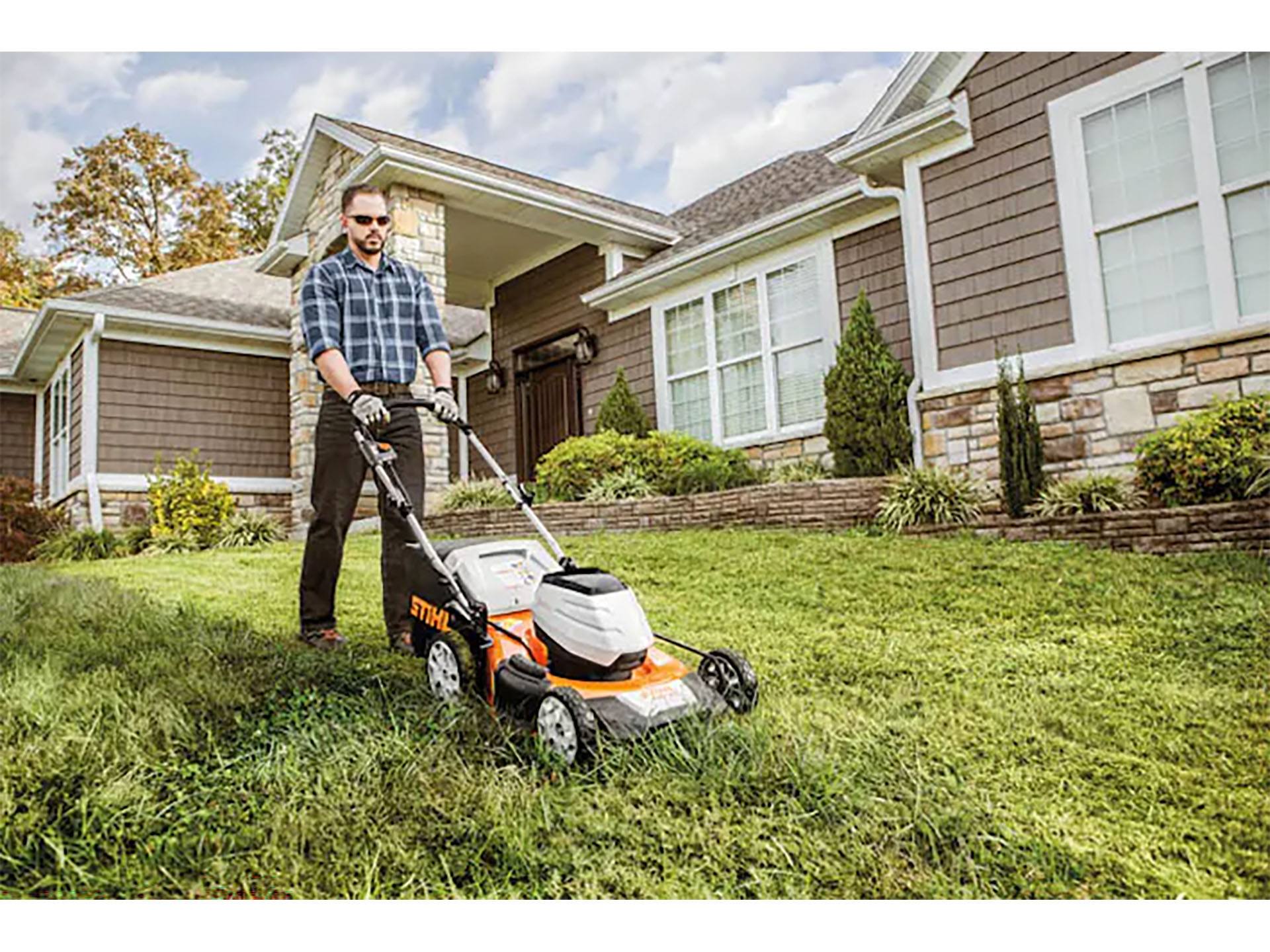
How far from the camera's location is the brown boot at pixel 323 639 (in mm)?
2457

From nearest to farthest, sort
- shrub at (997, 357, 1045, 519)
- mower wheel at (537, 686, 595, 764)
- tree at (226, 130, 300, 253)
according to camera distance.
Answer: mower wheel at (537, 686, 595, 764)
tree at (226, 130, 300, 253)
shrub at (997, 357, 1045, 519)

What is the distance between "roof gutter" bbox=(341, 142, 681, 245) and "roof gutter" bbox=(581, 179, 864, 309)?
1.26 ft

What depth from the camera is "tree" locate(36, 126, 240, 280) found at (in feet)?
8.48

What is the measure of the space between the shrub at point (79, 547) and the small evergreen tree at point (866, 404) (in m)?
3.64

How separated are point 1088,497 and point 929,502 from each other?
667 millimetres

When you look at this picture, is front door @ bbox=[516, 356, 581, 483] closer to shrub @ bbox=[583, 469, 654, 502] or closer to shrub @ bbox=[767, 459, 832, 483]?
shrub @ bbox=[583, 469, 654, 502]

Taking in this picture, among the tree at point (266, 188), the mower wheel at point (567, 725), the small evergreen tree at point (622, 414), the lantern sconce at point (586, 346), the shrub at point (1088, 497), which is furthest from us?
the lantern sconce at point (586, 346)

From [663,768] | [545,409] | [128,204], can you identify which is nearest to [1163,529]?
[663,768]

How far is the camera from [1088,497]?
3871mm

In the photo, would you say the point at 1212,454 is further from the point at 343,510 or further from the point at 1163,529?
the point at 343,510

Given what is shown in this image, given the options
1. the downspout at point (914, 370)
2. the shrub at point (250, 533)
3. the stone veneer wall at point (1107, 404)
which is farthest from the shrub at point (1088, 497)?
the shrub at point (250, 533)

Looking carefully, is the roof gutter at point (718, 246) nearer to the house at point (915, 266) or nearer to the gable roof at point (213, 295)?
the house at point (915, 266)

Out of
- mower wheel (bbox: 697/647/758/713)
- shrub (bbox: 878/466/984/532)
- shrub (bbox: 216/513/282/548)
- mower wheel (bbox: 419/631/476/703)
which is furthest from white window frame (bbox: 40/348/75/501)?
shrub (bbox: 878/466/984/532)
